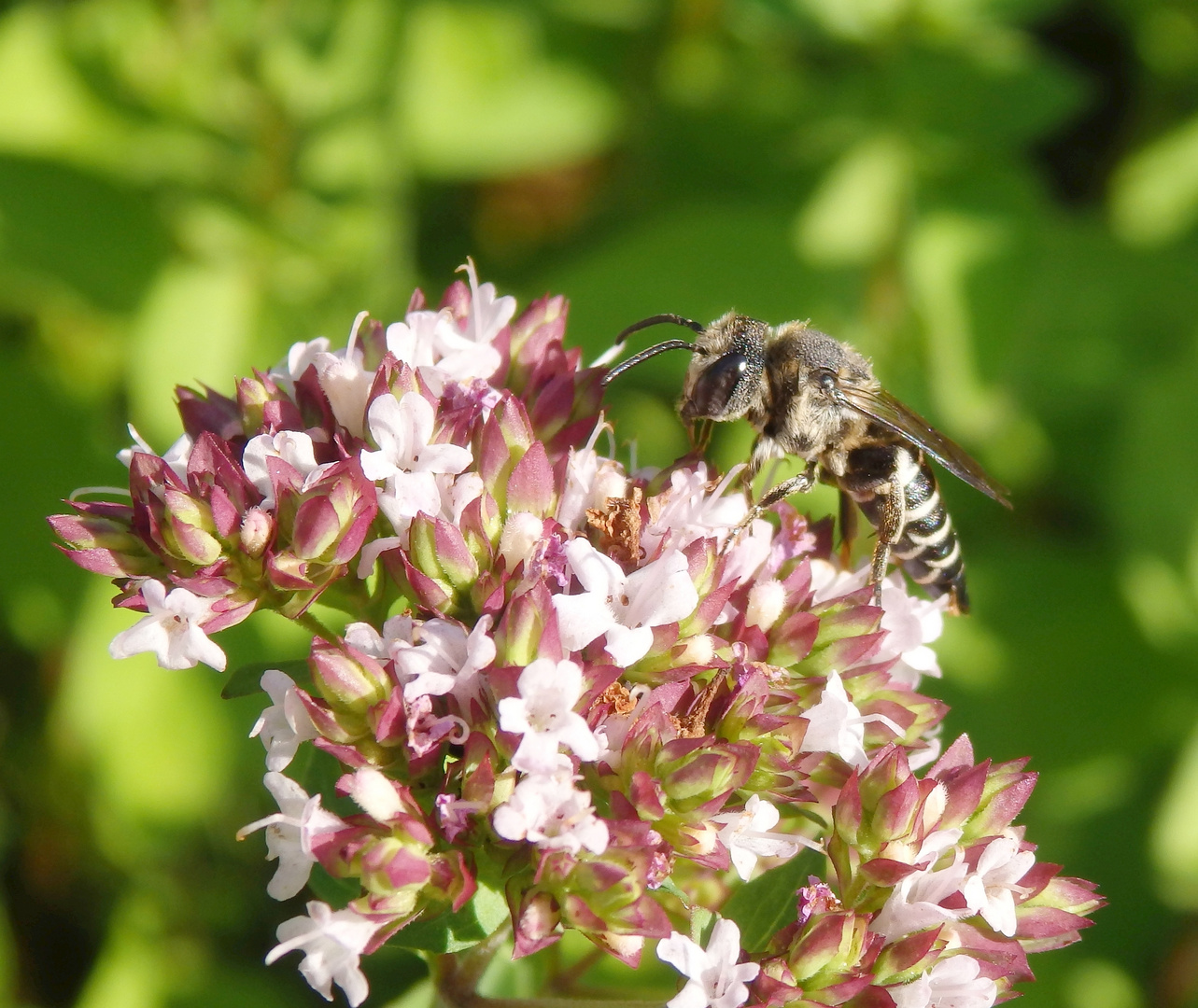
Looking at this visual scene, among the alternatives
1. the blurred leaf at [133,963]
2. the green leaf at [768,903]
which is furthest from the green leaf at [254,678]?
the blurred leaf at [133,963]

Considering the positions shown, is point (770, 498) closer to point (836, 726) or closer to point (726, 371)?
point (726, 371)

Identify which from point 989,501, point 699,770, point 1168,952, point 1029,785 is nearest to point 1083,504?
point 989,501

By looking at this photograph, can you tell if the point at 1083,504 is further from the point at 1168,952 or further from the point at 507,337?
the point at 507,337

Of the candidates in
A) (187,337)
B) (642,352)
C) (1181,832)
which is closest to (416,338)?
(642,352)

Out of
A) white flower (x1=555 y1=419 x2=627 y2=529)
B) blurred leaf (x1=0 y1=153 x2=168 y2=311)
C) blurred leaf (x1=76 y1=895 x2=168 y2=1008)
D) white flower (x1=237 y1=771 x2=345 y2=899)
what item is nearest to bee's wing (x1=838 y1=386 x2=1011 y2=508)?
white flower (x1=555 y1=419 x2=627 y2=529)

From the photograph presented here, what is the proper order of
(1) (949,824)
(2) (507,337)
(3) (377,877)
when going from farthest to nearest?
(2) (507,337), (1) (949,824), (3) (377,877)

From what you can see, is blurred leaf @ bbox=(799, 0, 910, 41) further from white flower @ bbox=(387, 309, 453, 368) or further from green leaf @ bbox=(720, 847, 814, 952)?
green leaf @ bbox=(720, 847, 814, 952)

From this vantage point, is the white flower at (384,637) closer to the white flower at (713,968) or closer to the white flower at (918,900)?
the white flower at (713,968)

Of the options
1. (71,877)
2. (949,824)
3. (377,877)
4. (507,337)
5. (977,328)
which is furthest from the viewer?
(71,877)
